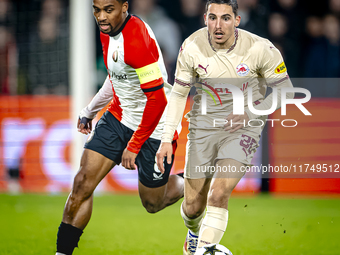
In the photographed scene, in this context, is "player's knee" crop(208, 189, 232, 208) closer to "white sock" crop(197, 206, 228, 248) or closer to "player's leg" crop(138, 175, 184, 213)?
"white sock" crop(197, 206, 228, 248)

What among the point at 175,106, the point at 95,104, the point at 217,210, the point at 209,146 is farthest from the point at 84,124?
the point at 217,210

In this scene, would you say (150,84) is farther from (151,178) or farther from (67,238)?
(67,238)

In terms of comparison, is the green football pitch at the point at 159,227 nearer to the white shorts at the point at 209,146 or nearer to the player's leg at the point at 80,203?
the player's leg at the point at 80,203

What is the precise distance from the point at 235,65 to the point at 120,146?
1.10m

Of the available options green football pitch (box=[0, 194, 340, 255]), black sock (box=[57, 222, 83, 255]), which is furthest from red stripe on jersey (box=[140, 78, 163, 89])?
green football pitch (box=[0, 194, 340, 255])

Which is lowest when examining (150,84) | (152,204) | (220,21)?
(152,204)

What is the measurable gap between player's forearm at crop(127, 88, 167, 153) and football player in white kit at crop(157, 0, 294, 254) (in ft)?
0.56

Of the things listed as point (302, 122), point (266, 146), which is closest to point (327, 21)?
point (302, 122)

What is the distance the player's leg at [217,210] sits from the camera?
10.8ft

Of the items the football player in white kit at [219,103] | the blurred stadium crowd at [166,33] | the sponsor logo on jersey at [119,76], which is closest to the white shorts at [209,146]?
the football player in white kit at [219,103]

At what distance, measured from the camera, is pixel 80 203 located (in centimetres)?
377

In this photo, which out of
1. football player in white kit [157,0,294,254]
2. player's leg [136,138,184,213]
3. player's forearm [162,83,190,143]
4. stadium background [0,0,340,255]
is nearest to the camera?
football player in white kit [157,0,294,254]

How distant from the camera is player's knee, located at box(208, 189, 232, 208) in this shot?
330 centimetres

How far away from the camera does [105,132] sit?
3967 millimetres
